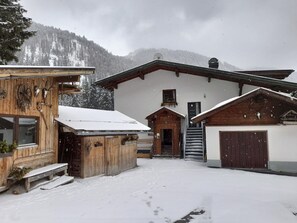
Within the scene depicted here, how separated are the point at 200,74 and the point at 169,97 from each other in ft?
10.6

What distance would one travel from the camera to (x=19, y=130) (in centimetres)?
916

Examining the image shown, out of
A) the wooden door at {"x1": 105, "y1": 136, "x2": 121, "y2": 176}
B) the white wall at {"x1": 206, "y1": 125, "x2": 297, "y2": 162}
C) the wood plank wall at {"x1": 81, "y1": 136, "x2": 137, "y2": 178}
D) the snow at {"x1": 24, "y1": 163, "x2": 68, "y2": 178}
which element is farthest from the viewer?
the white wall at {"x1": 206, "y1": 125, "x2": 297, "y2": 162}

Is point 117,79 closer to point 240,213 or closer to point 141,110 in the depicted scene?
point 141,110

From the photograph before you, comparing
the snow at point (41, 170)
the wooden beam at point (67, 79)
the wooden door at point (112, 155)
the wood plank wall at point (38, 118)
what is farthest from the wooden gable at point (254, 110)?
the snow at point (41, 170)

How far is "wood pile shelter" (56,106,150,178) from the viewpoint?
1122 centimetres

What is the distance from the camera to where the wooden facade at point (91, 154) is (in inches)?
444

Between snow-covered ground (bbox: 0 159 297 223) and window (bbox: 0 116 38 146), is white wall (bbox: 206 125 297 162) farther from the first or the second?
window (bbox: 0 116 38 146)

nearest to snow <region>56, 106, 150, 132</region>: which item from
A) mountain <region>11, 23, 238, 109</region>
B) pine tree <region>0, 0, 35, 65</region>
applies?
pine tree <region>0, 0, 35, 65</region>

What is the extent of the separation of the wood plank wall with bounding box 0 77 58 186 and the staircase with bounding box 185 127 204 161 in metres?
10.5

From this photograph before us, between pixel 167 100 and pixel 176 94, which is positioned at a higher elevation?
pixel 176 94

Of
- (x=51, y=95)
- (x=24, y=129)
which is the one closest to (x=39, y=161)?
(x=24, y=129)

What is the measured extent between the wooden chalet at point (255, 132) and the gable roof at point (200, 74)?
19.4 feet

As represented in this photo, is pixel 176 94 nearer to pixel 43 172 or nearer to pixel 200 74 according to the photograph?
pixel 200 74

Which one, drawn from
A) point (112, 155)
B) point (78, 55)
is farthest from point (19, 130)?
point (78, 55)
